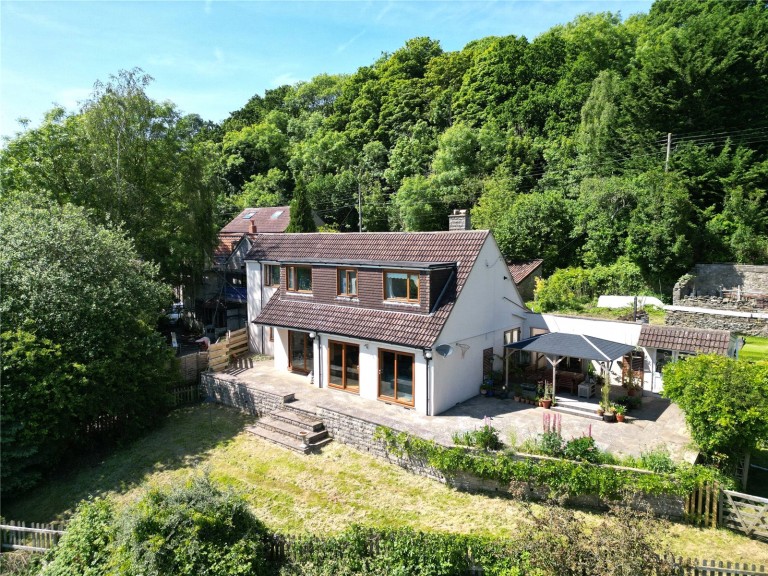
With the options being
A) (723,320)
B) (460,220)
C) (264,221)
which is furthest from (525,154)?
(460,220)

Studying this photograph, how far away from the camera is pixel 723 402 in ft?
36.4

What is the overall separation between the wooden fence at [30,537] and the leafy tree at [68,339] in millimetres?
3079

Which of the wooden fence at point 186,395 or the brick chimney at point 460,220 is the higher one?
the brick chimney at point 460,220

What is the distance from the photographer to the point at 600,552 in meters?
7.71

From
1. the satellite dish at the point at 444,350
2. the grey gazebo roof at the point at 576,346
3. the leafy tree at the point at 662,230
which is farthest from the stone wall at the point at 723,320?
the satellite dish at the point at 444,350

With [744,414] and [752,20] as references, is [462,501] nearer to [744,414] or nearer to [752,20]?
[744,414]

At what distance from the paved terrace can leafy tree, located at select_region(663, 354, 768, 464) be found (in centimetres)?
93

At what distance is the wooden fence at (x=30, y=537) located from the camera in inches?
435

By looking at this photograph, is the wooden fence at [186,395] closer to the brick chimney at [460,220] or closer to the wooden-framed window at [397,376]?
the wooden-framed window at [397,376]

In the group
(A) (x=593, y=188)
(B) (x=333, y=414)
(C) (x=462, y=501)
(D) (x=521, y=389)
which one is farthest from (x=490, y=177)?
(C) (x=462, y=501)

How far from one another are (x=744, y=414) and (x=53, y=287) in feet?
66.2

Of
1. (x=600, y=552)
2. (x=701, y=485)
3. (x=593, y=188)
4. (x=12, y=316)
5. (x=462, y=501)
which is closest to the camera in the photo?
(x=600, y=552)

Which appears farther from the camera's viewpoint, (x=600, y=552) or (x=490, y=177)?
(x=490, y=177)

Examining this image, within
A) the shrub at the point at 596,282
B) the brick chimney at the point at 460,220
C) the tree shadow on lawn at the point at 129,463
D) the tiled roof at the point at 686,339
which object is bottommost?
the tree shadow on lawn at the point at 129,463
